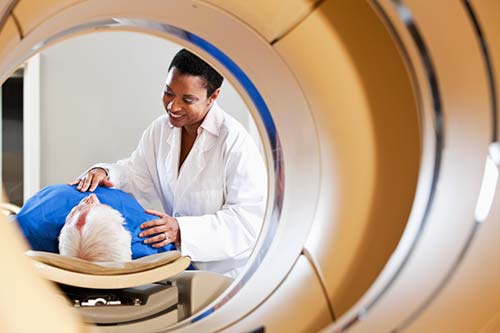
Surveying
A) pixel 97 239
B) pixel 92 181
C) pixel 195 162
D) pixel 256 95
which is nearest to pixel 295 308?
pixel 256 95

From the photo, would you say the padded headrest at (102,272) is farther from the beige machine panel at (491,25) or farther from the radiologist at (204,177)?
the beige machine panel at (491,25)

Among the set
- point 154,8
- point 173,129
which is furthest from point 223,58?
point 173,129

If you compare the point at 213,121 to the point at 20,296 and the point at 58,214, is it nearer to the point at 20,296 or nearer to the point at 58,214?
the point at 58,214

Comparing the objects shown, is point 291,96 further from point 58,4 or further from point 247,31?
point 58,4

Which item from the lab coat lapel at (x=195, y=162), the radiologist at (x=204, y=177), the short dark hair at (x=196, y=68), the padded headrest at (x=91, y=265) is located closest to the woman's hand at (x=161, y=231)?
the radiologist at (x=204, y=177)

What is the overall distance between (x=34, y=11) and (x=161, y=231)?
4.56 ft

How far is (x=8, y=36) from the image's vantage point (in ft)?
1.58

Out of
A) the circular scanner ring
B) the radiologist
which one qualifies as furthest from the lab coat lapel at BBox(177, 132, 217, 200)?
the circular scanner ring

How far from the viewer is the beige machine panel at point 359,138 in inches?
22.8

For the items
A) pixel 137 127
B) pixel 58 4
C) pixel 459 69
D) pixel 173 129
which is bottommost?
pixel 459 69

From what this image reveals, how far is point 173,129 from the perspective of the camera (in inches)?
83.7

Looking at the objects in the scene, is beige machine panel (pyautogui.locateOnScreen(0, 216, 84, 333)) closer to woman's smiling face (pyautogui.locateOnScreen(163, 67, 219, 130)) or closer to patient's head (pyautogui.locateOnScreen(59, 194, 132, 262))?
patient's head (pyautogui.locateOnScreen(59, 194, 132, 262))

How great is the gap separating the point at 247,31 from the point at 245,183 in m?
1.22

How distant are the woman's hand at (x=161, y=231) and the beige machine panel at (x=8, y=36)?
4.62 feet
